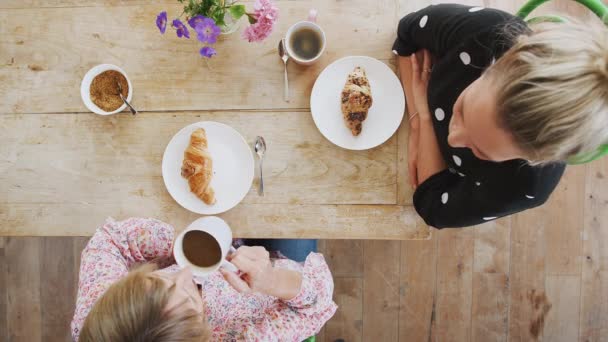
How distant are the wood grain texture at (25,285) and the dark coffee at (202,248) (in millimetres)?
1332

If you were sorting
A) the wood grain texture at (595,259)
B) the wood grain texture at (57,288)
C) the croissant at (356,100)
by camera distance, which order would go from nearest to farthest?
the croissant at (356,100) → the wood grain texture at (595,259) → the wood grain texture at (57,288)

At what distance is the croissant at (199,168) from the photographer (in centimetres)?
105

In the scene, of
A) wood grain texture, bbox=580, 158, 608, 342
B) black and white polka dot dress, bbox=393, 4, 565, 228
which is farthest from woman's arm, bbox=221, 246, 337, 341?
wood grain texture, bbox=580, 158, 608, 342

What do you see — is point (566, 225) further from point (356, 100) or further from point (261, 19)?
point (261, 19)

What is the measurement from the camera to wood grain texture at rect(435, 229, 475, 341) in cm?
181

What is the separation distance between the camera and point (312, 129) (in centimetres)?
109

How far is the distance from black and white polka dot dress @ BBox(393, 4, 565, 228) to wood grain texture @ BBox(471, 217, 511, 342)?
870 mm

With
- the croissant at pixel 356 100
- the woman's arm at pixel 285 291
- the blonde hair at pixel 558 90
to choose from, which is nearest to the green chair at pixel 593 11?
the blonde hair at pixel 558 90

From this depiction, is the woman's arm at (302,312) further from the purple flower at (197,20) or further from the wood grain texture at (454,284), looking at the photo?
the wood grain texture at (454,284)

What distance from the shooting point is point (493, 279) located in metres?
1.81

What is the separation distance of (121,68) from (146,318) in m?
0.65

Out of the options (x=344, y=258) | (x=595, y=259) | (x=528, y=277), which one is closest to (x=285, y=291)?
(x=344, y=258)

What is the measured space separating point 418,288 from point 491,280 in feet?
1.01

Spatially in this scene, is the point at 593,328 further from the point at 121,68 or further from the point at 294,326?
the point at 121,68
